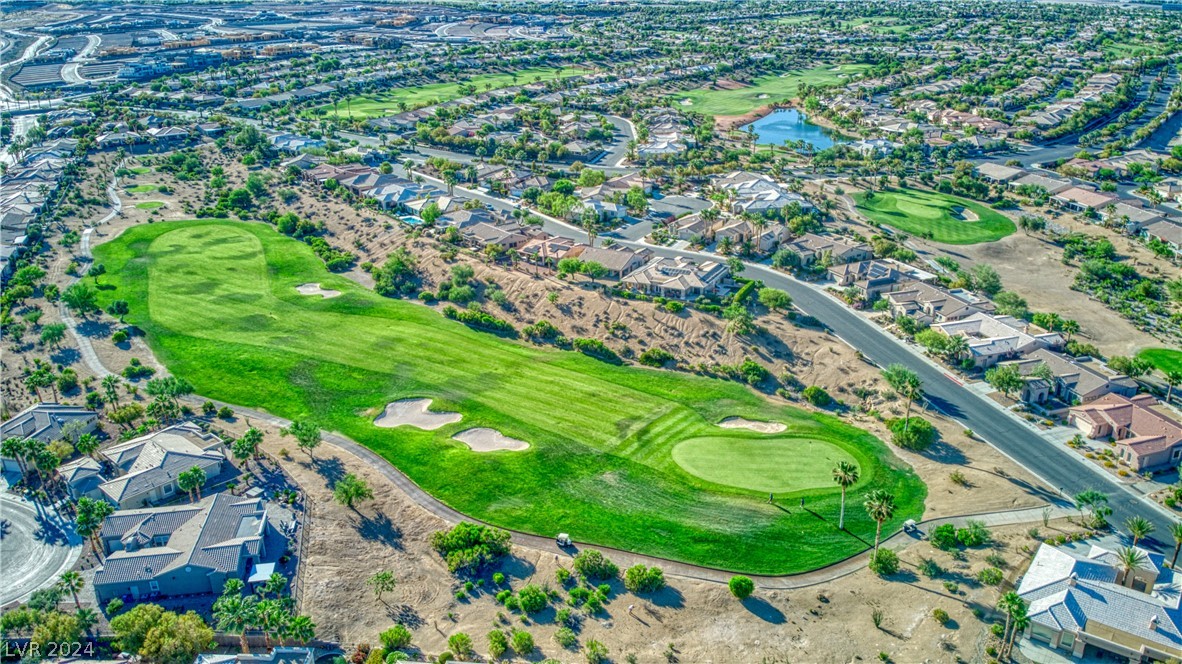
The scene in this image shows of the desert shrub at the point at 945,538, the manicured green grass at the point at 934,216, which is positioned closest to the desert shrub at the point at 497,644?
the desert shrub at the point at 945,538

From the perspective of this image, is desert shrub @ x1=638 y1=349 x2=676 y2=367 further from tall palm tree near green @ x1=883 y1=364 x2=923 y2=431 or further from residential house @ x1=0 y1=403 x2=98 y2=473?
residential house @ x1=0 y1=403 x2=98 y2=473

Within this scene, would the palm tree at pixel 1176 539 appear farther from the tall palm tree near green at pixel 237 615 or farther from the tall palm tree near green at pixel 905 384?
the tall palm tree near green at pixel 237 615

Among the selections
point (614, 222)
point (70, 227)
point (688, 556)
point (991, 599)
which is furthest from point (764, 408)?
point (70, 227)

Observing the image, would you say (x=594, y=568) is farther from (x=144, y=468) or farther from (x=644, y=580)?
(x=144, y=468)

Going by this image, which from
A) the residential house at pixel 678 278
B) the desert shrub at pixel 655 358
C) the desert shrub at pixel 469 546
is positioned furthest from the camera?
the residential house at pixel 678 278

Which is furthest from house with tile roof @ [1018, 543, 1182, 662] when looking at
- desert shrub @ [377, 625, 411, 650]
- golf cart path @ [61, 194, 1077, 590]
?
desert shrub @ [377, 625, 411, 650]
